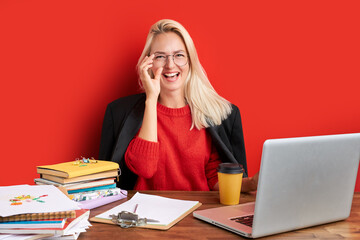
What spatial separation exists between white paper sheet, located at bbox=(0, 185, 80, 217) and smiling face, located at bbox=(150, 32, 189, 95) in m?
0.98

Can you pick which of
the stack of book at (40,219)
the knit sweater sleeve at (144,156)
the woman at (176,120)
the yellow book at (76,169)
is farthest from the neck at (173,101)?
the stack of book at (40,219)

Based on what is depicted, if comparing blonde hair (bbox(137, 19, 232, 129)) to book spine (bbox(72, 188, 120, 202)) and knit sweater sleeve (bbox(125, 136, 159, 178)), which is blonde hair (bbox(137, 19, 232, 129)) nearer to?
knit sweater sleeve (bbox(125, 136, 159, 178))

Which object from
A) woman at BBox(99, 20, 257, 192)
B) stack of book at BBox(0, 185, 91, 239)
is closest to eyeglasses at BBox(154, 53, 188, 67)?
woman at BBox(99, 20, 257, 192)

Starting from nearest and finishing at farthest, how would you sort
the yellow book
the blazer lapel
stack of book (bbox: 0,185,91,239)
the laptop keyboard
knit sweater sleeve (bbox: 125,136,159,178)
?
stack of book (bbox: 0,185,91,239) → the laptop keyboard → the yellow book → knit sweater sleeve (bbox: 125,136,159,178) → the blazer lapel

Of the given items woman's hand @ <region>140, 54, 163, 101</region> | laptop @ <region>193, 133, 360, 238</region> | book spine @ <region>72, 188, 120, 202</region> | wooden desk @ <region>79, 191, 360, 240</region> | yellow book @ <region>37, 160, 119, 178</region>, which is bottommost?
book spine @ <region>72, 188, 120, 202</region>

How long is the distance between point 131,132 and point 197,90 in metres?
0.44

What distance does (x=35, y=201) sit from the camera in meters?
1.02

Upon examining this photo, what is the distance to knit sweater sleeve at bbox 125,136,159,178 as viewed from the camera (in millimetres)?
1694

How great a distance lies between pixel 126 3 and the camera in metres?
2.06

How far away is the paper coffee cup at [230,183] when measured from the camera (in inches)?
51.1

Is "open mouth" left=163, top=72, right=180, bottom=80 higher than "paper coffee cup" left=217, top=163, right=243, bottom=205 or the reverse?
higher

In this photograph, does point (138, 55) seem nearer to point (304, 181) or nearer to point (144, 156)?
point (144, 156)

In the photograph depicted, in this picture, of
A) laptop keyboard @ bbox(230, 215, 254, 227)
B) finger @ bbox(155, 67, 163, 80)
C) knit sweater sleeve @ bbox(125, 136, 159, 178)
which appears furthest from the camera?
finger @ bbox(155, 67, 163, 80)

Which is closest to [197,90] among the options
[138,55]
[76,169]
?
[138,55]
